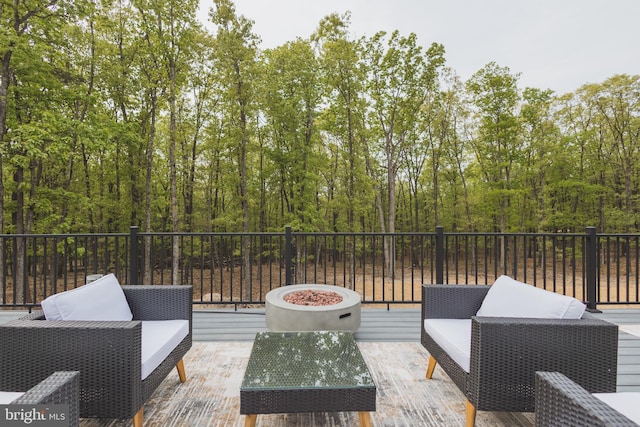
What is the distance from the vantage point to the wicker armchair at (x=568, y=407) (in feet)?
3.32

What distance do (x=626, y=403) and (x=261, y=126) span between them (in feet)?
43.1

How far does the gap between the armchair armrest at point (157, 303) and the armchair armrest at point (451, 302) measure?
186 cm

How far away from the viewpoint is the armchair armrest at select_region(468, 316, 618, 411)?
1649 mm

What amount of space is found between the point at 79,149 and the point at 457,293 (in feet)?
41.2

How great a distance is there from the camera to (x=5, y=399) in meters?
1.36

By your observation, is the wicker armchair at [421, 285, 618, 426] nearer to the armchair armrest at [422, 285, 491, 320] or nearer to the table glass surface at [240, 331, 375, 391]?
the table glass surface at [240, 331, 375, 391]

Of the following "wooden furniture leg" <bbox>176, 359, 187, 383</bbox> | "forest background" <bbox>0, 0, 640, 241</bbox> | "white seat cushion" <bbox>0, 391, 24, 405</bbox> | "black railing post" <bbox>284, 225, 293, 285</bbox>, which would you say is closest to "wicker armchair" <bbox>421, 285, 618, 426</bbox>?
"wooden furniture leg" <bbox>176, 359, 187, 383</bbox>

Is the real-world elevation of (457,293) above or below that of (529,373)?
above

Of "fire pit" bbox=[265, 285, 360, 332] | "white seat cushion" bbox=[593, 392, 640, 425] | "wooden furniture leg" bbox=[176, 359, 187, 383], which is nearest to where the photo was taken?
"white seat cushion" bbox=[593, 392, 640, 425]

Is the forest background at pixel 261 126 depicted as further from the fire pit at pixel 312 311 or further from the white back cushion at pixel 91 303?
the fire pit at pixel 312 311

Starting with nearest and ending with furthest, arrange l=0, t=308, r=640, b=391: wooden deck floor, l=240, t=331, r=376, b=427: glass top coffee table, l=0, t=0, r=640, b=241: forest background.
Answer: l=240, t=331, r=376, b=427: glass top coffee table
l=0, t=308, r=640, b=391: wooden deck floor
l=0, t=0, r=640, b=241: forest background

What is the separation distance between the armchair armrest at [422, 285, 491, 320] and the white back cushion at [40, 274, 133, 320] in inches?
87.5

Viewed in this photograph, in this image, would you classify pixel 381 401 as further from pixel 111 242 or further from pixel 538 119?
pixel 538 119

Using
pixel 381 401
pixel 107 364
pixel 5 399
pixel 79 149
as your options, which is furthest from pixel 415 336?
pixel 79 149
